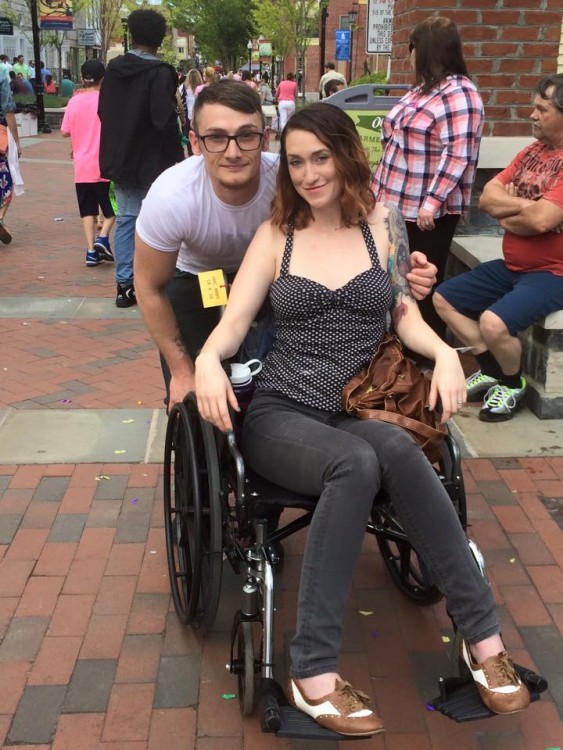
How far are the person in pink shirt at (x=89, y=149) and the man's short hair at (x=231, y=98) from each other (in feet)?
14.7

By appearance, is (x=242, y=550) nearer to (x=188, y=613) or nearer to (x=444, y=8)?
(x=188, y=613)

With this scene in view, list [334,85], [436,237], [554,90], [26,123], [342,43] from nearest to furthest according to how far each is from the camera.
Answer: [554,90] < [436,237] < [334,85] < [26,123] < [342,43]

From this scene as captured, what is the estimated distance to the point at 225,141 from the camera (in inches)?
102

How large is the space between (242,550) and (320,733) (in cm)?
55

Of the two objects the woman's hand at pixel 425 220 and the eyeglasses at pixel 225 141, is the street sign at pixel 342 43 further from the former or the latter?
the eyeglasses at pixel 225 141

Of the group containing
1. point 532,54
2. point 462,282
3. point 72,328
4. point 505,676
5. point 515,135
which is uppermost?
point 532,54

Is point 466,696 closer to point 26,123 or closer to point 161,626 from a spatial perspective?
point 161,626

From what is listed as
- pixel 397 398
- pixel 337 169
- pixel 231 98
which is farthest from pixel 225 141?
pixel 397 398

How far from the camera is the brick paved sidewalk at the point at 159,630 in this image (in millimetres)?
2271

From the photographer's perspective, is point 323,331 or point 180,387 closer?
point 323,331

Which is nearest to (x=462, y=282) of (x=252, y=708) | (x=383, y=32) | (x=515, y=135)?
(x=515, y=135)

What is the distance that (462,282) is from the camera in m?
4.32

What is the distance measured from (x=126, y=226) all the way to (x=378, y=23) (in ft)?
12.3

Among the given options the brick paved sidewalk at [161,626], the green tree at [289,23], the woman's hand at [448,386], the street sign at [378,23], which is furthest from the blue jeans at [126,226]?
the green tree at [289,23]
